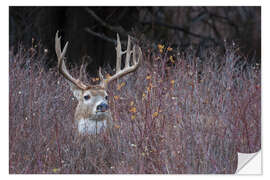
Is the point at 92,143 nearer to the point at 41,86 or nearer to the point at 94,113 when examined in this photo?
the point at 94,113

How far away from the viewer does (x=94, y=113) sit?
515 cm

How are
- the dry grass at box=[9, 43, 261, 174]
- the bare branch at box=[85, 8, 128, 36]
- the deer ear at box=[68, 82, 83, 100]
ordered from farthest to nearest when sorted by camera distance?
1. the bare branch at box=[85, 8, 128, 36]
2. the deer ear at box=[68, 82, 83, 100]
3. the dry grass at box=[9, 43, 261, 174]

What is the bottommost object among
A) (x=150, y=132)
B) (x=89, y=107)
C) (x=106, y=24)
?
(x=150, y=132)

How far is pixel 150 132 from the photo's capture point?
15.9ft

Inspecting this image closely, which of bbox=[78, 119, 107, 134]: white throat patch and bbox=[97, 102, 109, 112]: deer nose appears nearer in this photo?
bbox=[97, 102, 109, 112]: deer nose

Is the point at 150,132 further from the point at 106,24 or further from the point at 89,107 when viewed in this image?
the point at 106,24

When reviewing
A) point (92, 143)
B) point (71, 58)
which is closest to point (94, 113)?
point (92, 143)

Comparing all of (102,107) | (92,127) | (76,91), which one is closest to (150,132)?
(102,107)

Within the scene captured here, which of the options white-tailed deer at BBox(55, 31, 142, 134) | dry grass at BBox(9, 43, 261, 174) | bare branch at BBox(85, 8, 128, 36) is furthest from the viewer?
bare branch at BBox(85, 8, 128, 36)

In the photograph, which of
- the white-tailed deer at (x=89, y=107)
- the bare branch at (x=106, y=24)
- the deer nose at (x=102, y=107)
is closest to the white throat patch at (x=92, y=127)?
the white-tailed deer at (x=89, y=107)

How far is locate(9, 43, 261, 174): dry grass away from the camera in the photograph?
15.2 ft

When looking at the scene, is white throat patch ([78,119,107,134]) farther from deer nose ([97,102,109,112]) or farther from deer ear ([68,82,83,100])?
deer ear ([68,82,83,100])

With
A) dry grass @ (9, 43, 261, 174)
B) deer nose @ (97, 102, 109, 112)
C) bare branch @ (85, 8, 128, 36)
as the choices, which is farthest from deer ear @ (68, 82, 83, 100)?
bare branch @ (85, 8, 128, 36)

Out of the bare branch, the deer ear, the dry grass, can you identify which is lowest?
the dry grass
